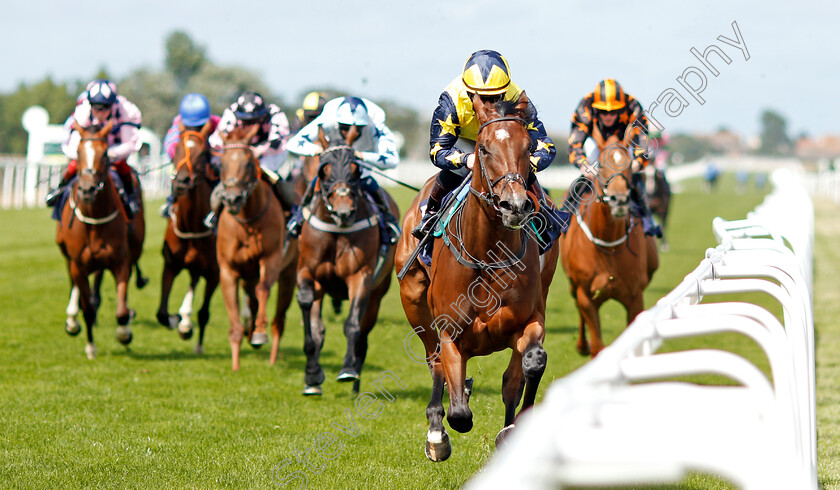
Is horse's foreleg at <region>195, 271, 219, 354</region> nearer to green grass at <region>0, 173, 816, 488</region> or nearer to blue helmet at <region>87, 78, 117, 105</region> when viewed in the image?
green grass at <region>0, 173, 816, 488</region>

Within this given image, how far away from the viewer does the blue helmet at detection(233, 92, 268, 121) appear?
788 centimetres

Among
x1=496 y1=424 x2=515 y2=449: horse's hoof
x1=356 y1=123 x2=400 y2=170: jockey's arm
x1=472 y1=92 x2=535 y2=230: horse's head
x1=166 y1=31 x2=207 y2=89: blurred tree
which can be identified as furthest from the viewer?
x1=166 y1=31 x2=207 y2=89: blurred tree

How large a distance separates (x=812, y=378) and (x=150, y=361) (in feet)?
20.2

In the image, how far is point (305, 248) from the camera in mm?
Result: 7035

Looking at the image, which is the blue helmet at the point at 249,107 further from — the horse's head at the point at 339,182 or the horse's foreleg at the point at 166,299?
the horse's foreleg at the point at 166,299

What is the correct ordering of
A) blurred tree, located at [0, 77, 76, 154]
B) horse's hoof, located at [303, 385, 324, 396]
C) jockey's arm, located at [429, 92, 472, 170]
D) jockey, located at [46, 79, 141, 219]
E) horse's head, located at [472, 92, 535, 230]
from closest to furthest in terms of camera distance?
horse's head, located at [472, 92, 535, 230] < jockey's arm, located at [429, 92, 472, 170] < horse's hoof, located at [303, 385, 324, 396] < jockey, located at [46, 79, 141, 219] < blurred tree, located at [0, 77, 76, 154]

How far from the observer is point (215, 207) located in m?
8.00

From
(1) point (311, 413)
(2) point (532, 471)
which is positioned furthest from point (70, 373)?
(2) point (532, 471)

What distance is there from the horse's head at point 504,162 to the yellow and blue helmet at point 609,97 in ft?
10.2

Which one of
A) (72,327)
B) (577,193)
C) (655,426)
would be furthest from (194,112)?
(655,426)

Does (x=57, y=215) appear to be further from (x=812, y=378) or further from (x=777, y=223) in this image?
(x=812, y=378)

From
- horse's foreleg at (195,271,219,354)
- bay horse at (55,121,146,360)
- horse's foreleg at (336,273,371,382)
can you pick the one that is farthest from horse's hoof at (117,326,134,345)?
horse's foreleg at (336,273,371,382)

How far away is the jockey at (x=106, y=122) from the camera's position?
8148 mm

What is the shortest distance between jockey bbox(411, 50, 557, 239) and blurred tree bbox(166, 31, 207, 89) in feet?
231
